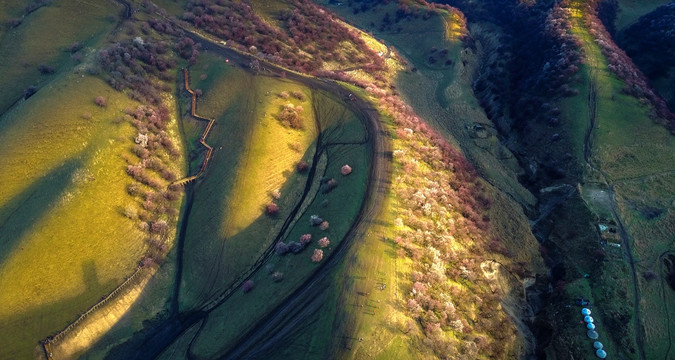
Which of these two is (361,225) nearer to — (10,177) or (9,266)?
(9,266)

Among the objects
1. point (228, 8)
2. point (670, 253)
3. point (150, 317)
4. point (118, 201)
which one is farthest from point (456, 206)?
point (228, 8)

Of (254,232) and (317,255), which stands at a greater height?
(317,255)

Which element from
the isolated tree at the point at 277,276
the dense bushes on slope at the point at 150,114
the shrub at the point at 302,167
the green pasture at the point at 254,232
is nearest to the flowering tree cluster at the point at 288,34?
the dense bushes on slope at the point at 150,114

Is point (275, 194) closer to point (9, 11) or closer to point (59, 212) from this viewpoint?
point (59, 212)

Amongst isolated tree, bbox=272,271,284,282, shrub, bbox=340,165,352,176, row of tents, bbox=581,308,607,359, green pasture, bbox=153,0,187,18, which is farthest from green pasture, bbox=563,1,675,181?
green pasture, bbox=153,0,187,18

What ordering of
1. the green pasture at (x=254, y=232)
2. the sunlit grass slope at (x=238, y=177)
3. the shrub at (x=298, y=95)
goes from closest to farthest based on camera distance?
the green pasture at (x=254, y=232), the sunlit grass slope at (x=238, y=177), the shrub at (x=298, y=95)

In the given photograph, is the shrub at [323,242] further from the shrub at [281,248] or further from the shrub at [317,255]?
the shrub at [281,248]

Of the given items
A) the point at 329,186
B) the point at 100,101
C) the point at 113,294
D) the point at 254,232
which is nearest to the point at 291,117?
the point at 329,186
